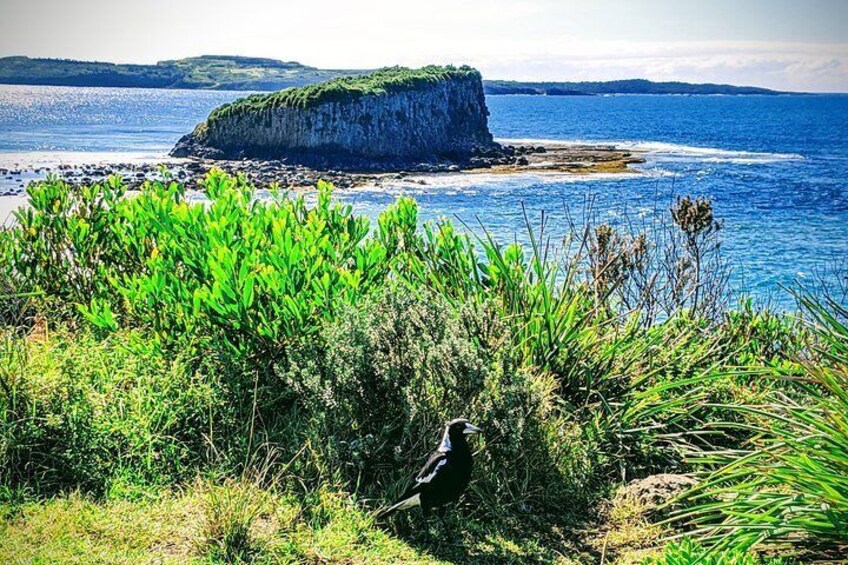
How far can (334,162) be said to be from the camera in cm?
5803

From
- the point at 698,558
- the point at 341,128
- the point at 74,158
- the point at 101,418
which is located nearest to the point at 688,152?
the point at 341,128

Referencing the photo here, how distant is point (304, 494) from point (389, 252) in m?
2.41

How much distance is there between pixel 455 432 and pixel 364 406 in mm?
967

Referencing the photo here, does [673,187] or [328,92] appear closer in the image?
[673,187]

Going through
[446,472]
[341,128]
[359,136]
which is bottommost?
[446,472]

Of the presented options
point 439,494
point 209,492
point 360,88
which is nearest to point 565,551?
point 439,494

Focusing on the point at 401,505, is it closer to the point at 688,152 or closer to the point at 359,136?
the point at 359,136

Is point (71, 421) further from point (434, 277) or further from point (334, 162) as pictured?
point (334, 162)

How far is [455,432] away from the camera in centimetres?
468

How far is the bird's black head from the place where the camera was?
465 centimetres

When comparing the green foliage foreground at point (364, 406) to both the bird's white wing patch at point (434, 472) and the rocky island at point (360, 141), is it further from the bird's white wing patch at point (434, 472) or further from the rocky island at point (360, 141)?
the rocky island at point (360, 141)

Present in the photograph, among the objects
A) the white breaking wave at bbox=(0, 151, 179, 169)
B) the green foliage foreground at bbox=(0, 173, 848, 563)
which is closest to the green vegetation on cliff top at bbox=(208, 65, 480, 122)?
the white breaking wave at bbox=(0, 151, 179, 169)

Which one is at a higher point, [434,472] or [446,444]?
[446,444]

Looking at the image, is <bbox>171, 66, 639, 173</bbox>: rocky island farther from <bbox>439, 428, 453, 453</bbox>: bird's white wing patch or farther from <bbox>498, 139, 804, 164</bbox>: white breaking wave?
<bbox>439, 428, 453, 453</bbox>: bird's white wing patch
